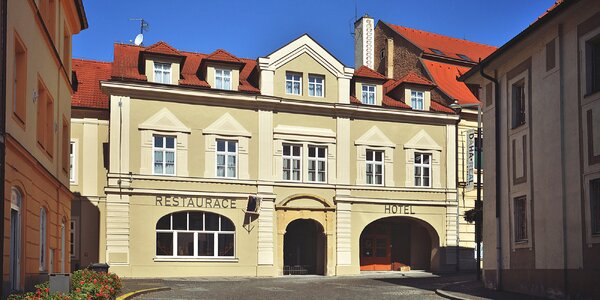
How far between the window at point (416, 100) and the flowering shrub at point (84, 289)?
23755 millimetres

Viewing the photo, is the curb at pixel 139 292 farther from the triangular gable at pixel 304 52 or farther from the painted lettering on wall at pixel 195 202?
the triangular gable at pixel 304 52

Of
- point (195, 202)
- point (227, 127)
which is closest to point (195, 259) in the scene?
point (195, 202)

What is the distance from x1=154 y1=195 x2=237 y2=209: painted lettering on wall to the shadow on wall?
124 inches

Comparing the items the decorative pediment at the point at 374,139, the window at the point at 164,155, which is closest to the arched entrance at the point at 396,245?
the decorative pediment at the point at 374,139

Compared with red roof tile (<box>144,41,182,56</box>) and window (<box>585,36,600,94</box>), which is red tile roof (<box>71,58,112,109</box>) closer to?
red roof tile (<box>144,41,182,56</box>)

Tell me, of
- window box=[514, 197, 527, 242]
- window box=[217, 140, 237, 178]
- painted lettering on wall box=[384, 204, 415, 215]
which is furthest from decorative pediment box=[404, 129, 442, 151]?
window box=[514, 197, 527, 242]

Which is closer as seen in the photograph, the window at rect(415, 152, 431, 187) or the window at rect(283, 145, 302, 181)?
the window at rect(283, 145, 302, 181)

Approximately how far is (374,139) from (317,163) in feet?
10.7

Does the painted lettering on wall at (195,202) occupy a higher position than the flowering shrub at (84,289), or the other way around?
the painted lettering on wall at (195,202)

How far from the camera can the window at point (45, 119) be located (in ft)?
62.2

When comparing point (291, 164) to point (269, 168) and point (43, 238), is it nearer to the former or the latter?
point (269, 168)

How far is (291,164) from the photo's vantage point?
1409 inches

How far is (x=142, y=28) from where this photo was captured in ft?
134

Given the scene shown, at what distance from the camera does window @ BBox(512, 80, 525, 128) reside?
22.9m
